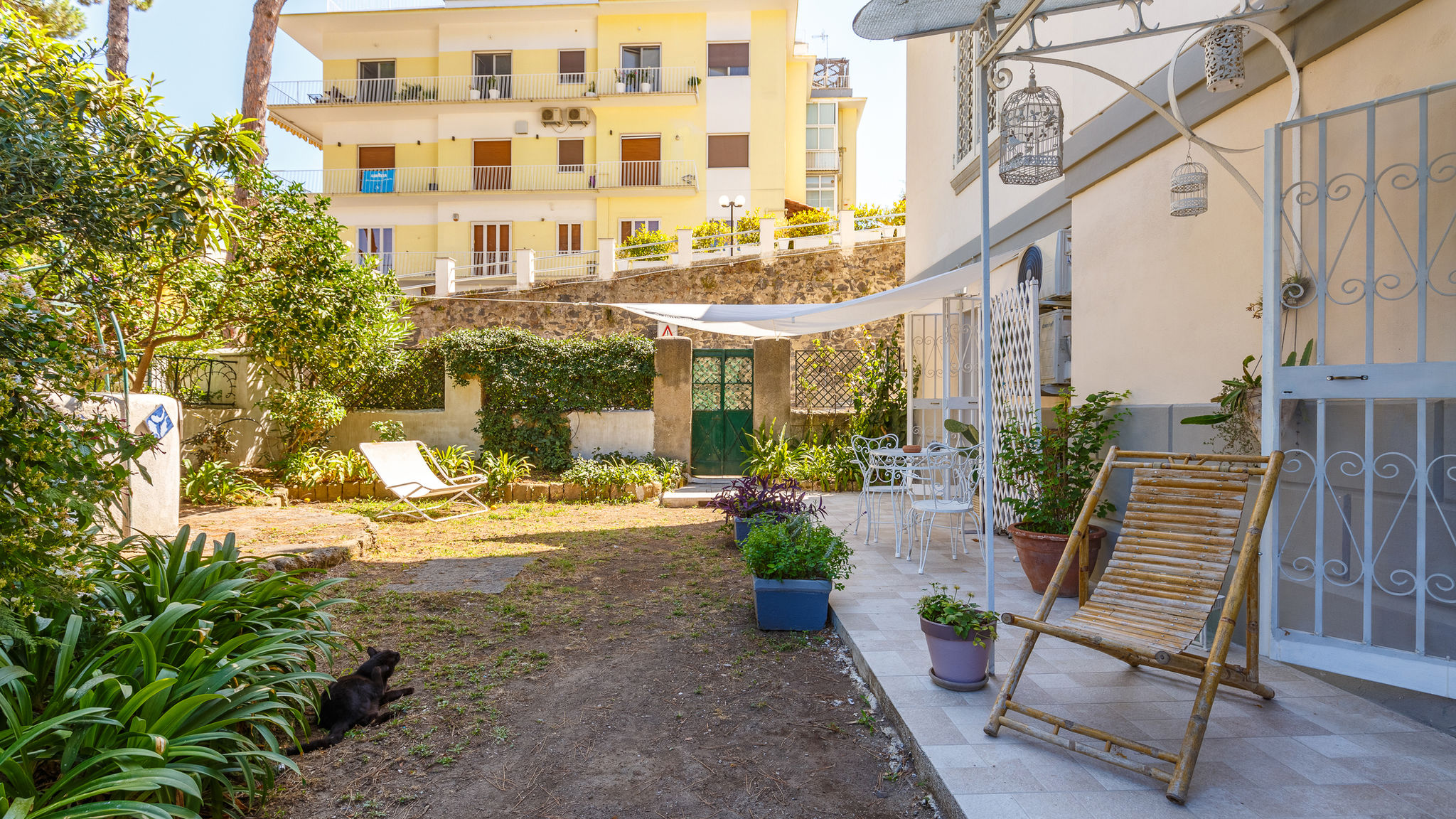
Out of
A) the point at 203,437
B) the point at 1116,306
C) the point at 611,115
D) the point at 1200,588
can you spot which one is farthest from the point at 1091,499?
the point at 611,115

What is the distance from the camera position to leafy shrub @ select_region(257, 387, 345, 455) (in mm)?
8891

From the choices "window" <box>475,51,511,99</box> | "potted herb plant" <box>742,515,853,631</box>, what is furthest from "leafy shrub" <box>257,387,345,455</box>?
"window" <box>475,51,511,99</box>

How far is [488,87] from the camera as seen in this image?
21.0 meters

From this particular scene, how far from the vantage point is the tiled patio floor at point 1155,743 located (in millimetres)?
2139

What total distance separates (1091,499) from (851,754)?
131 cm

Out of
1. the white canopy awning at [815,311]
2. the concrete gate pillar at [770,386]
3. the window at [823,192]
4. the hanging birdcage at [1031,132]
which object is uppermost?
the window at [823,192]

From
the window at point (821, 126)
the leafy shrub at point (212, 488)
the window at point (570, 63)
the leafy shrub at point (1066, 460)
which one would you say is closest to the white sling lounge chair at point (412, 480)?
the leafy shrub at point (212, 488)

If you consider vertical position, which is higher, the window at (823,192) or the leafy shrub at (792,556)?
the window at (823,192)

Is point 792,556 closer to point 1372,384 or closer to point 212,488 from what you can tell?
point 1372,384

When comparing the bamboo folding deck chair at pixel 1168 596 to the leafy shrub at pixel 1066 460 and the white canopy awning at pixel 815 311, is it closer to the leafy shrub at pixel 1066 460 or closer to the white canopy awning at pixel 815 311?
the leafy shrub at pixel 1066 460

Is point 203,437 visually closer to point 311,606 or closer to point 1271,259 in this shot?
point 311,606

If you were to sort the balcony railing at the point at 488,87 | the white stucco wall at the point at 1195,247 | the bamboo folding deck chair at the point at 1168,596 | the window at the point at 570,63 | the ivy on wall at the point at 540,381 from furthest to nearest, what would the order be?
the window at the point at 570,63 < the balcony railing at the point at 488,87 < the ivy on wall at the point at 540,381 < the white stucco wall at the point at 1195,247 < the bamboo folding deck chair at the point at 1168,596

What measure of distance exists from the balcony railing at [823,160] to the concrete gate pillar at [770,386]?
18.2m

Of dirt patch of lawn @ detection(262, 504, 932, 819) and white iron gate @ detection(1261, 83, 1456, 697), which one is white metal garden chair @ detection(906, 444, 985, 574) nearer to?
dirt patch of lawn @ detection(262, 504, 932, 819)
